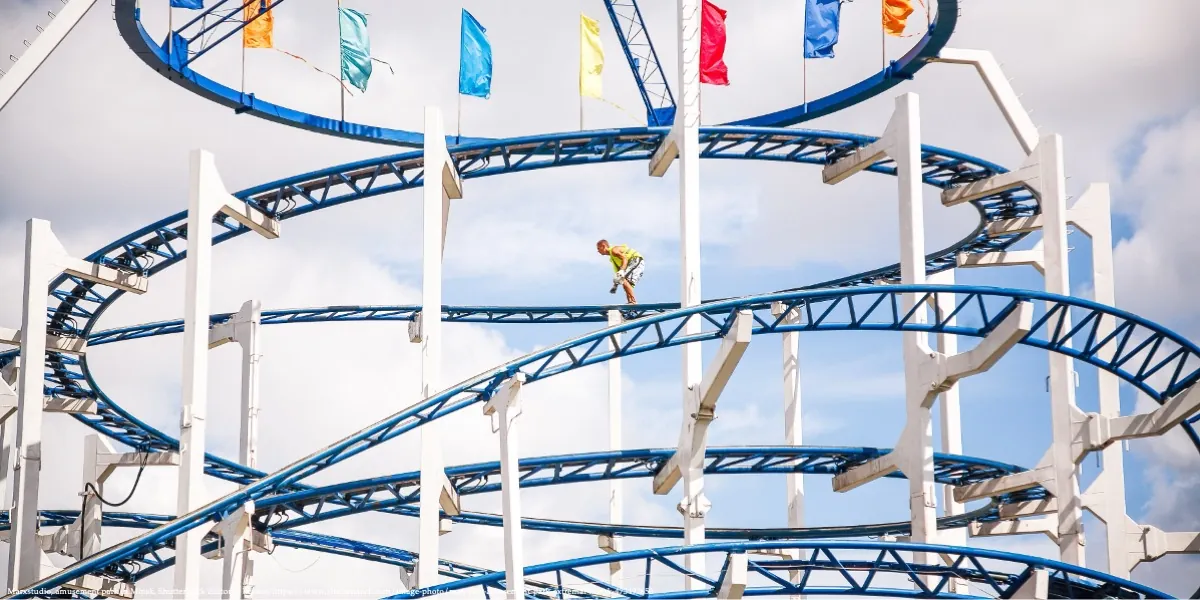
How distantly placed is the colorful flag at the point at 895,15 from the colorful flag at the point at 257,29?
11.5 m

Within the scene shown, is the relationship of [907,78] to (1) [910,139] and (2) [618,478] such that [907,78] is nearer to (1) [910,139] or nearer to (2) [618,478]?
(1) [910,139]

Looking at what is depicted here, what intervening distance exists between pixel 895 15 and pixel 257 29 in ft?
39.1

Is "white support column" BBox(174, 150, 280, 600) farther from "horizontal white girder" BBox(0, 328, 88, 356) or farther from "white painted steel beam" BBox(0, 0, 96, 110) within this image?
"horizontal white girder" BBox(0, 328, 88, 356)

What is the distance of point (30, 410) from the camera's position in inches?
1091

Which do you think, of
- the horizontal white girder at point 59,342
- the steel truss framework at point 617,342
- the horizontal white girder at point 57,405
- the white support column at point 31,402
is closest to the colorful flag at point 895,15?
the steel truss framework at point 617,342

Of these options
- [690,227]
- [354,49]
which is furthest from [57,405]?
[690,227]

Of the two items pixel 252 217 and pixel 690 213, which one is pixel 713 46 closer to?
pixel 690 213

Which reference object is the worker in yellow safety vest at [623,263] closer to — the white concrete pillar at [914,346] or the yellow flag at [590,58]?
the yellow flag at [590,58]

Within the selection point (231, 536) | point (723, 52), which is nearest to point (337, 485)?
point (231, 536)

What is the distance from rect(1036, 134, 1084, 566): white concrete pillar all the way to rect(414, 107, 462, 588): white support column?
10.2 metres

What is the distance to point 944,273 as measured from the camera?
105 ft

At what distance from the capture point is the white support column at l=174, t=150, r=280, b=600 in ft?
77.3

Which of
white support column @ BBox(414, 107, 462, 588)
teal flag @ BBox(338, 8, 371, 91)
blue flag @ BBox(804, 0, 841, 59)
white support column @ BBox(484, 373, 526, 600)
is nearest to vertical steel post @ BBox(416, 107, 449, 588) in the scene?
white support column @ BBox(414, 107, 462, 588)

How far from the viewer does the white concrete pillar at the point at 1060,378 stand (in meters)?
26.9
